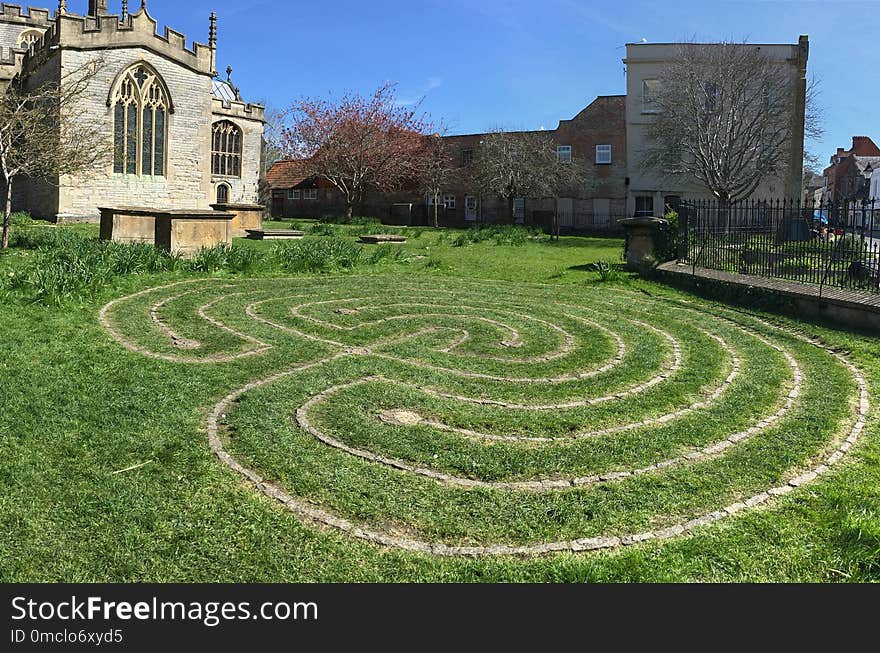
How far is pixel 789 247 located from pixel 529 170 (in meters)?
27.9

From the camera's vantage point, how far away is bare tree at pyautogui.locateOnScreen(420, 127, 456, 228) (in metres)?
46.4

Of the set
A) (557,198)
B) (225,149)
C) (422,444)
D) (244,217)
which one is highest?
(225,149)

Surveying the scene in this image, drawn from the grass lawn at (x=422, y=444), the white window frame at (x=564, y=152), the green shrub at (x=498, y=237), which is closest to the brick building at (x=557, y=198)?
the white window frame at (x=564, y=152)

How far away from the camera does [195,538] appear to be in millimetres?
3848

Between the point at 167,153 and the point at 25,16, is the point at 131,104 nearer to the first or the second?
the point at 167,153

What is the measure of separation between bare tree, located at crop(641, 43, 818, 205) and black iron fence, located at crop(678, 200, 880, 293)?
21.1m

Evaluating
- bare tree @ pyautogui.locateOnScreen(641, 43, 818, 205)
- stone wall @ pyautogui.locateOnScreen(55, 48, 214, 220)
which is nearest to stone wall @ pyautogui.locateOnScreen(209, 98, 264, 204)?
stone wall @ pyautogui.locateOnScreen(55, 48, 214, 220)

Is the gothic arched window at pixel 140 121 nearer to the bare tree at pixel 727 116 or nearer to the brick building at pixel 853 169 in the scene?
the bare tree at pixel 727 116

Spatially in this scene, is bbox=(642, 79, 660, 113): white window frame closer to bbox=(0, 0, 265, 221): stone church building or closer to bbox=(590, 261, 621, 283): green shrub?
bbox=(0, 0, 265, 221): stone church building

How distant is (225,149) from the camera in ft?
140

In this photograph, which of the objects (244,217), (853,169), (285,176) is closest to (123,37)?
(244,217)
